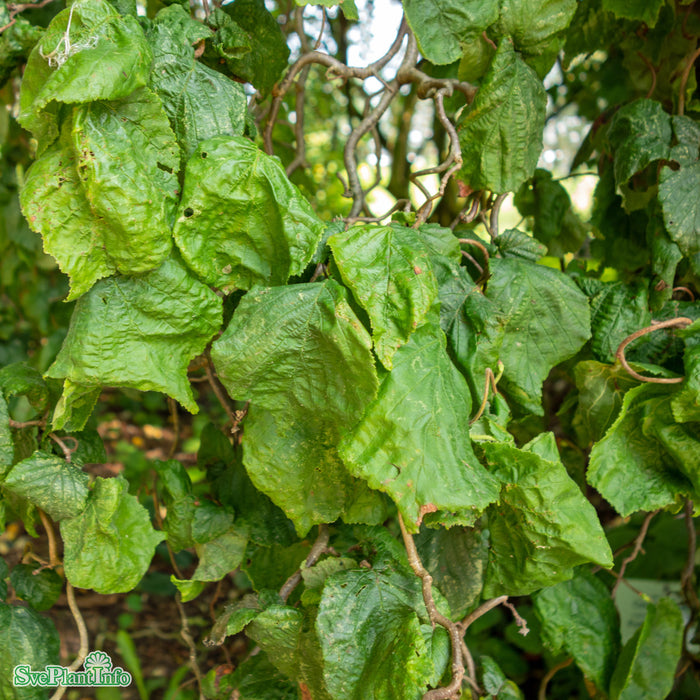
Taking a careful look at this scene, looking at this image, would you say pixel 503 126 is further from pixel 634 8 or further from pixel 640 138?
pixel 634 8

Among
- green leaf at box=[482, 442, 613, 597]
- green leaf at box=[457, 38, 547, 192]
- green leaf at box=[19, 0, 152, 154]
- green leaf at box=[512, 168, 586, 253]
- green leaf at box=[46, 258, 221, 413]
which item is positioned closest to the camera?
green leaf at box=[19, 0, 152, 154]

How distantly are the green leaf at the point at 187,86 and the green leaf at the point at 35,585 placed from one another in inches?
36.2

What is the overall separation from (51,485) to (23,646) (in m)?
0.35

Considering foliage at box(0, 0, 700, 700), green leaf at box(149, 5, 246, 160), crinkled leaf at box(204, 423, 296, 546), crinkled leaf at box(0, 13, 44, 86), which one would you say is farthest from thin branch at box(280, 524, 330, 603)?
crinkled leaf at box(0, 13, 44, 86)

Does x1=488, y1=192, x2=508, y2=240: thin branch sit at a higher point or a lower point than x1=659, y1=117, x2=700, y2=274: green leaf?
lower

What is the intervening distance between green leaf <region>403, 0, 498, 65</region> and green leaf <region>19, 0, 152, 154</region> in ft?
1.39

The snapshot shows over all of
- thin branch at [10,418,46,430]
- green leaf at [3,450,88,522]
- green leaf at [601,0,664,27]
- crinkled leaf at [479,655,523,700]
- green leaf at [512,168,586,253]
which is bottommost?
crinkled leaf at [479,655,523,700]

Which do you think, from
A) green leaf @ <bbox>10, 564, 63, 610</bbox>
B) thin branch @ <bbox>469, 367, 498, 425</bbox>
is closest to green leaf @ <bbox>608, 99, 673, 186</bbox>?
thin branch @ <bbox>469, 367, 498, 425</bbox>

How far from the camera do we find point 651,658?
134 cm

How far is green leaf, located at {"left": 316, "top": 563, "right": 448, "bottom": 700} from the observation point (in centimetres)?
86

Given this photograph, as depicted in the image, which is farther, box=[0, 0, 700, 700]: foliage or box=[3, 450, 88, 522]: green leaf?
box=[3, 450, 88, 522]: green leaf

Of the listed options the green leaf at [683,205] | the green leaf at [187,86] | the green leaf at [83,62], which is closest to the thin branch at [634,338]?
the green leaf at [683,205]

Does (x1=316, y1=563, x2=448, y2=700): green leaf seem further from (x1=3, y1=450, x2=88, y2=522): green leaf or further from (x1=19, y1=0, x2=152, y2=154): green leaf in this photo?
(x1=19, y1=0, x2=152, y2=154): green leaf

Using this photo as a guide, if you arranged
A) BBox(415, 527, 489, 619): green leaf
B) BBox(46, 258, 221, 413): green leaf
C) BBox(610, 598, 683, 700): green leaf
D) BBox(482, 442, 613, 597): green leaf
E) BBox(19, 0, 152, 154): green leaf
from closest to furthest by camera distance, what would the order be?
BBox(19, 0, 152, 154): green leaf
BBox(46, 258, 221, 413): green leaf
BBox(482, 442, 613, 597): green leaf
BBox(415, 527, 489, 619): green leaf
BBox(610, 598, 683, 700): green leaf
